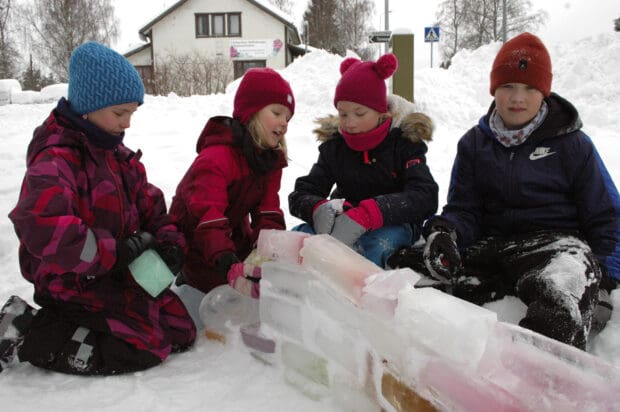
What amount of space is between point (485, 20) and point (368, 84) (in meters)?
33.1

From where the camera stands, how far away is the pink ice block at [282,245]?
5.48 feet

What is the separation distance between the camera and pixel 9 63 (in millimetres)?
26328

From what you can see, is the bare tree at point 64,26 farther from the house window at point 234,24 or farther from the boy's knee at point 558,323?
the boy's knee at point 558,323

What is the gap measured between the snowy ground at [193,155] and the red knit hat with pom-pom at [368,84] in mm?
1088

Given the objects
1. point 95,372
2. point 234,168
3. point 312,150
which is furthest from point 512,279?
point 312,150

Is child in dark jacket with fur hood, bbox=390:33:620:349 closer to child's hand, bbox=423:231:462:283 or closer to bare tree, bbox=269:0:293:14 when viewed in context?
child's hand, bbox=423:231:462:283

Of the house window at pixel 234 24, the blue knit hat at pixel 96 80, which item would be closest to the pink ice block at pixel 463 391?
the blue knit hat at pixel 96 80

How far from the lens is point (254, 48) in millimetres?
25469

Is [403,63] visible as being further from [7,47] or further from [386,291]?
[7,47]

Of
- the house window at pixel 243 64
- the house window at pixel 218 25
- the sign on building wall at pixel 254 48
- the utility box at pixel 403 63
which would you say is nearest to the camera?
the utility box at pixel 403 63

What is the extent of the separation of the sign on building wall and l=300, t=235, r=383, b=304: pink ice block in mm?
25190

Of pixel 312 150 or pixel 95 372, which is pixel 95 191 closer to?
pixel 95 372

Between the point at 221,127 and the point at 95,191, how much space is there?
711 millimetres

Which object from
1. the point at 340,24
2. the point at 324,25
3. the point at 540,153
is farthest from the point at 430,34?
the point at 340,24
